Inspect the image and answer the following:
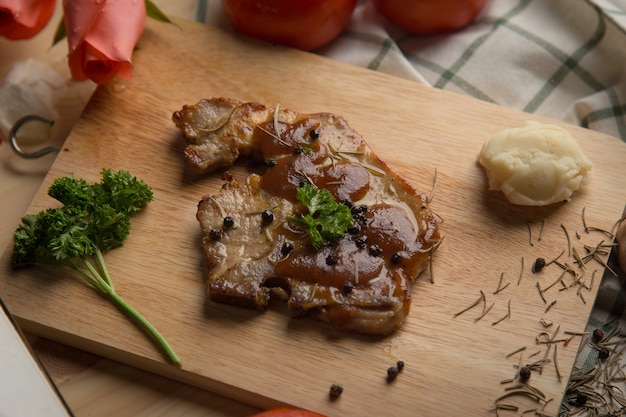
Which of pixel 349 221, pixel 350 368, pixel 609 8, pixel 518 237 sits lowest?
Answer: pixel 350 368

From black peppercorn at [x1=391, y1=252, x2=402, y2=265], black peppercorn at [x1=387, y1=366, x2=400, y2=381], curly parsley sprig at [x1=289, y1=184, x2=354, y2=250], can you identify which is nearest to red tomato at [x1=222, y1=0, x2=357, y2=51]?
curly parsley sprig at [x1=289, y1=184, x2=354, y2=250]

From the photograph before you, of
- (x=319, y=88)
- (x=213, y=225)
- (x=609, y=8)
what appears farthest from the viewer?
(x=609, y=8)

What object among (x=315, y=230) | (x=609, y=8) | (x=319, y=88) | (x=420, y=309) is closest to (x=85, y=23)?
(x=319, y=88)

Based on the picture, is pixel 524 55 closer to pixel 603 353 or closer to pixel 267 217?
pixel 603 353

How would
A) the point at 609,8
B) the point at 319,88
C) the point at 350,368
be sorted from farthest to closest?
the point at 609,8
the point at 319,88
the point at 350,368

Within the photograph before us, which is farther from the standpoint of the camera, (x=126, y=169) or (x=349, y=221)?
(x=126, y=169)

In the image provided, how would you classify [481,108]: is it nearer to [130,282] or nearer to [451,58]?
[451,58]

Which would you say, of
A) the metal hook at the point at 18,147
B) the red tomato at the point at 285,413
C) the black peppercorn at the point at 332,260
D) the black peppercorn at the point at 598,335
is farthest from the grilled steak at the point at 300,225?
the black peppercorn at the point at 598,335
